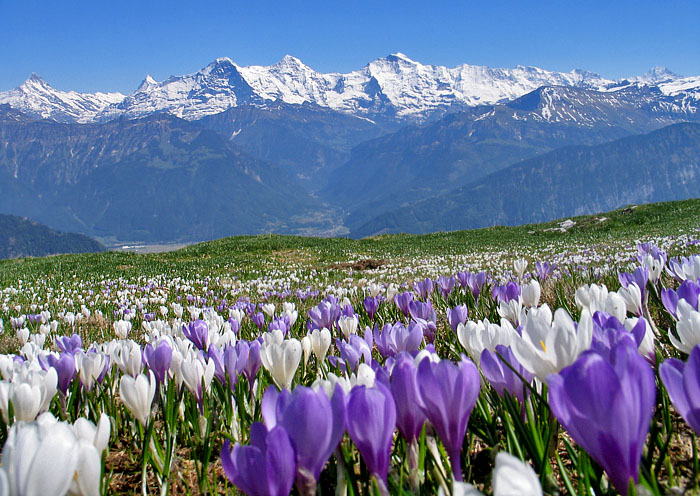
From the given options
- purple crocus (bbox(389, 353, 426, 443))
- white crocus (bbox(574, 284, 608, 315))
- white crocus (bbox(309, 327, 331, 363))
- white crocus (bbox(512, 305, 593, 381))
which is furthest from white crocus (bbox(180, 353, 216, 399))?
white crocus (bbox(574, 284, 608, 315))

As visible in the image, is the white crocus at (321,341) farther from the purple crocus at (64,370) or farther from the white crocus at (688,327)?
the white crocus at (688,327)

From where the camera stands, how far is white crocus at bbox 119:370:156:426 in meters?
1.30

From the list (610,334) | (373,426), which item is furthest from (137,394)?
(610,334)

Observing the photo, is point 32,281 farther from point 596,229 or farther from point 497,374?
point 596,229

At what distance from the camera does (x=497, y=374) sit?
3.83ft

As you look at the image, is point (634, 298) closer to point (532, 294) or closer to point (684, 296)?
point (684, 296)

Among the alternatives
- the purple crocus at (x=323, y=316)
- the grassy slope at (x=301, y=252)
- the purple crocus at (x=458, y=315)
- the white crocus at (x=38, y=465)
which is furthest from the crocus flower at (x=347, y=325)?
the grassy slope at (x=301, y=252)

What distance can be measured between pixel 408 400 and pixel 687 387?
0.49 m

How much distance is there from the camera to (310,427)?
2.47ft

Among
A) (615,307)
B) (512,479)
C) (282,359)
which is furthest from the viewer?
(615,307)

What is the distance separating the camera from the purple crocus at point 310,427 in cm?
75

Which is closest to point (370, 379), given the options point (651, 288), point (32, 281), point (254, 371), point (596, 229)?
point (254, 371)

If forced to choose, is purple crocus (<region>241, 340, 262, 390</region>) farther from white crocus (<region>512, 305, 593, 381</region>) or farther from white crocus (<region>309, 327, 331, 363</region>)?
white crocus (<region>512, 305, 593, 381</region>)

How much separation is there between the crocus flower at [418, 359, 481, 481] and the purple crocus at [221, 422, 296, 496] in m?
0.31
